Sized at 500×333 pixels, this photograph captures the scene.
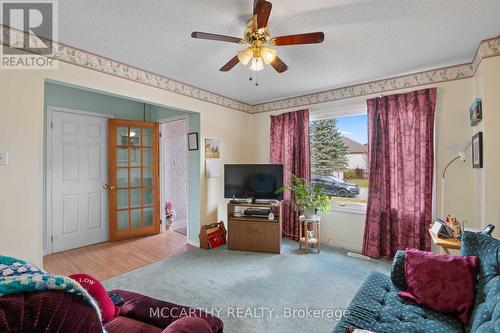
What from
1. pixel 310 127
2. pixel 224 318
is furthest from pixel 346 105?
pixel 224 318

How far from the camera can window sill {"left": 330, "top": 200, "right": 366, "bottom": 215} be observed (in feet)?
11.7

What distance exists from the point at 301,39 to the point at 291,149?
7.96 ft

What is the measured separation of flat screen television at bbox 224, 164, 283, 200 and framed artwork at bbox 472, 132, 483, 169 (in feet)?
7.39

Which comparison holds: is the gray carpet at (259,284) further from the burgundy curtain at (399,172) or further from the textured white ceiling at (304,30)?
the textured white ceiling at (304,30)

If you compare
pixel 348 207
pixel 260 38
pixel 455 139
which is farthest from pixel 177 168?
pixel 455 139

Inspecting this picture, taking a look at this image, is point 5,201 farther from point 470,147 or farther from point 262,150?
point 470,147

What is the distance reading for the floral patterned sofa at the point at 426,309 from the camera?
3.97ft

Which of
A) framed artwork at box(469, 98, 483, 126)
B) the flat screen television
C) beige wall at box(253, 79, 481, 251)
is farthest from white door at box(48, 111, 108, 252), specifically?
framed artwork at box(469, 98, 483, 126)

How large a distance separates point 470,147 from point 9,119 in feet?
15.4

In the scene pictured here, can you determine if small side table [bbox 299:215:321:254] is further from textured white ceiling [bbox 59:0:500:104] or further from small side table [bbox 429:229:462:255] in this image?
textured white ceiling [bbox 59:0:500:104]

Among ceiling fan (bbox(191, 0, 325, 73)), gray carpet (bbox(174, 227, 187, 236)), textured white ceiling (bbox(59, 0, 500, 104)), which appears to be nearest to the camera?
ceiling fan (bbox(191, 0, 325, 73))

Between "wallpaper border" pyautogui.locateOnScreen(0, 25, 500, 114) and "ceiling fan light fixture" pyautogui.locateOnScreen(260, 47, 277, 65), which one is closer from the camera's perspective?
"ceiling fan light fixture" pyautogui.locateOnScreen(260, 47, 277, 65)

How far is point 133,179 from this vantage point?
434cm

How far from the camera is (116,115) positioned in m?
4.22
